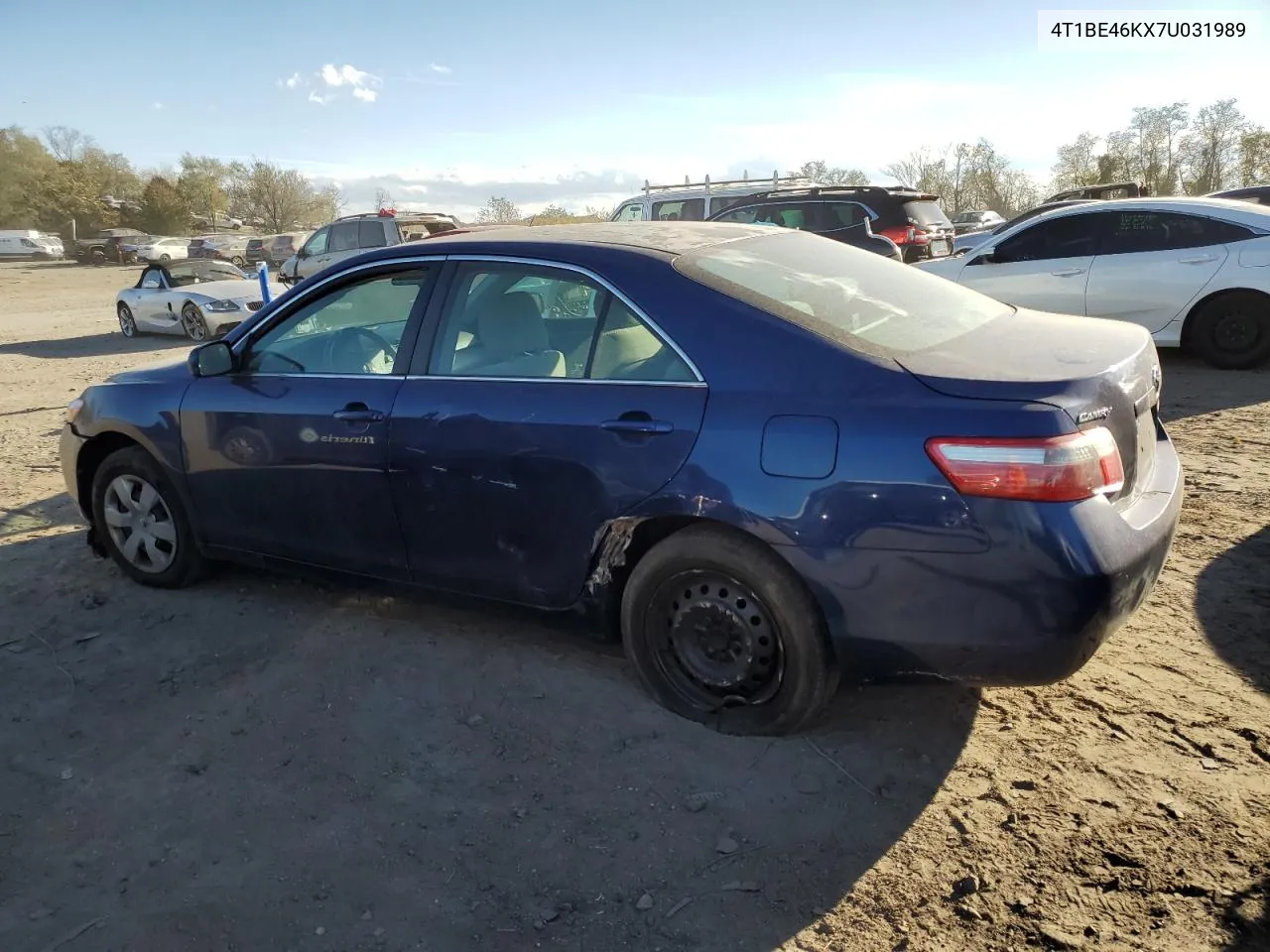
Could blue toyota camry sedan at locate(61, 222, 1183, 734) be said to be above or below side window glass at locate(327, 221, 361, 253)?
below

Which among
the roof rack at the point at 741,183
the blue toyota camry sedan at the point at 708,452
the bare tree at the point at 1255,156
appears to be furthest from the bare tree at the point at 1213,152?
the blue toyota camry sedan at the point at 708,452

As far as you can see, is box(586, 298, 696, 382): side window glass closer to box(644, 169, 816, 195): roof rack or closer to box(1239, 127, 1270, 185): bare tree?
box(644, 169, 816, 195): roof rack

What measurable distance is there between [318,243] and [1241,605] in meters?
17.6

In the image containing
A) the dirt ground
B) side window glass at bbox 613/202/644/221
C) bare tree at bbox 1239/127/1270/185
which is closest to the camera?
the dirt ground

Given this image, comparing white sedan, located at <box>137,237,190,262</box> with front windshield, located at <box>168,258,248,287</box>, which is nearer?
front windshield, located at <box>168,258,248,287</box>

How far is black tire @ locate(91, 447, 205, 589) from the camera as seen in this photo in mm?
4477

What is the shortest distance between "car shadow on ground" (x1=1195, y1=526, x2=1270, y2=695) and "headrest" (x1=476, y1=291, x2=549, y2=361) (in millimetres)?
2823

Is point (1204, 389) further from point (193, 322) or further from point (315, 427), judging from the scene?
point (193, 322)

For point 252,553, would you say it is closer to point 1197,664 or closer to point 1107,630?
point 1107,630

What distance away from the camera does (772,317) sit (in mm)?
2992

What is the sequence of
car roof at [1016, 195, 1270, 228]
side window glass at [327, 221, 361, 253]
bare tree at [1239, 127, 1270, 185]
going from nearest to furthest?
car roof at [1016, 195, 1270, 228] < side window glass at [327, 221, 361, 253] < bare tree at [1239, 127, 1270, 185]

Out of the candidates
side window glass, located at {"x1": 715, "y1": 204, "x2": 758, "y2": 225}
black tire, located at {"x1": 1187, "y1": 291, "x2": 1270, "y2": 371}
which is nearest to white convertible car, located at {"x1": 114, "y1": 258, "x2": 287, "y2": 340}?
side window glass, located at {"x1": 715, "y1": 204, "x2": 758, "y2": 225}

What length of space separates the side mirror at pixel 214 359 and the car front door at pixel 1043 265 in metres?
7.00

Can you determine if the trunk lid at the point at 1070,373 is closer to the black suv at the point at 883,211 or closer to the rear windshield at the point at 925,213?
the black suv at the point at 883,211
